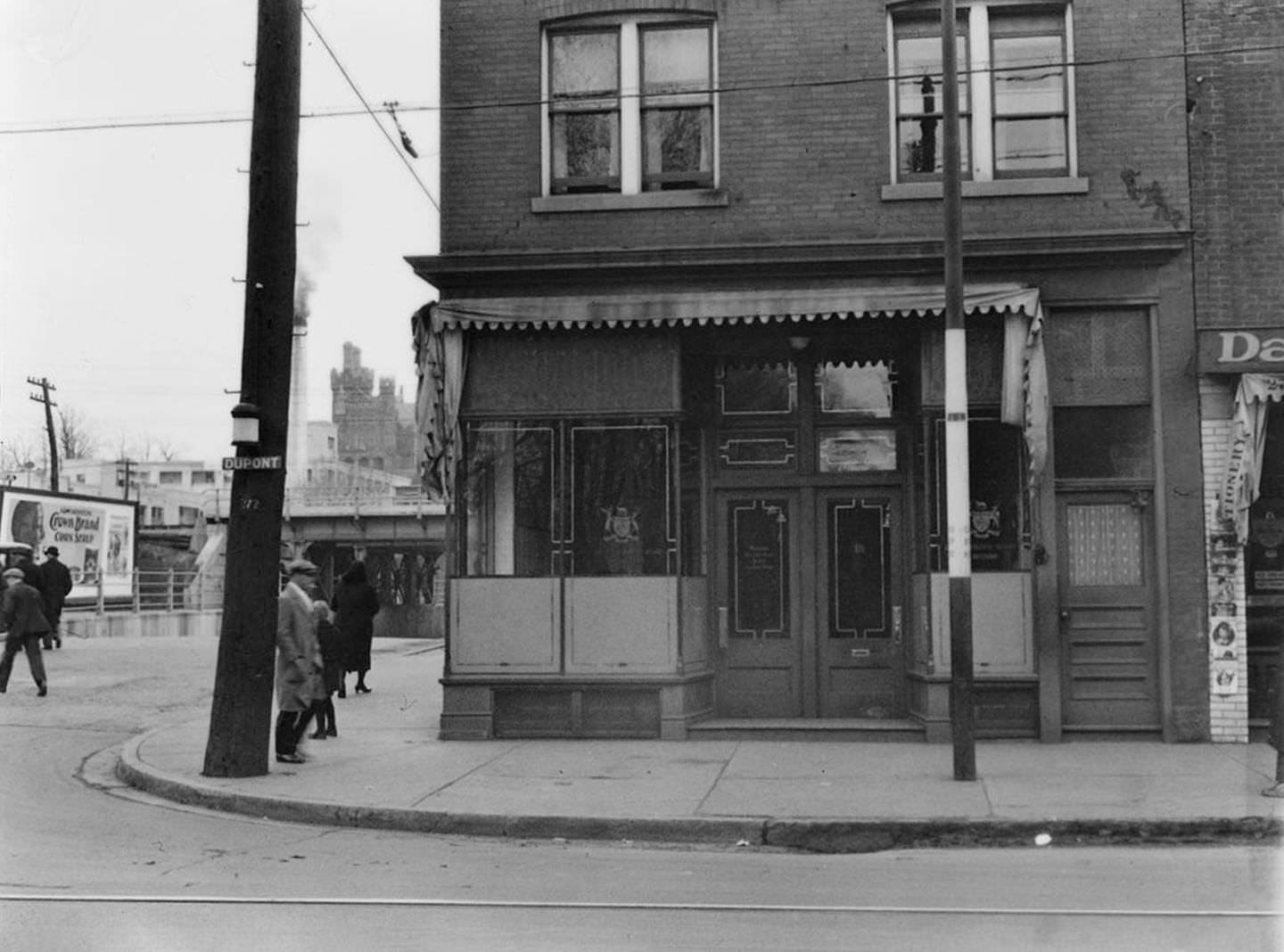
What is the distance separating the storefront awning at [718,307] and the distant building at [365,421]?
4093 inches

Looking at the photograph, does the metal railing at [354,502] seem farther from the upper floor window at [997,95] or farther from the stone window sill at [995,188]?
the stone window sill at [995,188]

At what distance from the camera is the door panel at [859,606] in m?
13.5

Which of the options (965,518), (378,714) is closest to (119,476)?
(378,714)

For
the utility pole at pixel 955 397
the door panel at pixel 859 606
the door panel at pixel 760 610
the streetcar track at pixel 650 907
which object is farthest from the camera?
the door panel at pixel 760 610

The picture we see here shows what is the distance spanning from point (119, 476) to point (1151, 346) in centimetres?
10195

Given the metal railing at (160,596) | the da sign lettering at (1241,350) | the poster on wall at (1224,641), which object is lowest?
the metal railing at (160,596)

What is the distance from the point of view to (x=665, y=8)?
13.4 metres

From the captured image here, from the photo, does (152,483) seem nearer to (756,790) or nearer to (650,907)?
(756,790)

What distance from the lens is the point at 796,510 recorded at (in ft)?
45.2

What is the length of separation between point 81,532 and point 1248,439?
117 ft

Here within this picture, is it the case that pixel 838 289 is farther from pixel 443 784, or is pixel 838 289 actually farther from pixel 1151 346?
pixel 443 784

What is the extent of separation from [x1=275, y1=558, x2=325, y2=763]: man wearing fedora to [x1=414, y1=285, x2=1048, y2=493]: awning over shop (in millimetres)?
2082

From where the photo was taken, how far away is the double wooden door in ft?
44.4

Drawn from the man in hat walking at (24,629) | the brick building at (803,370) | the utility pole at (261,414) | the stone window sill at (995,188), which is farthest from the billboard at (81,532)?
the stone window sill at (995,188)
